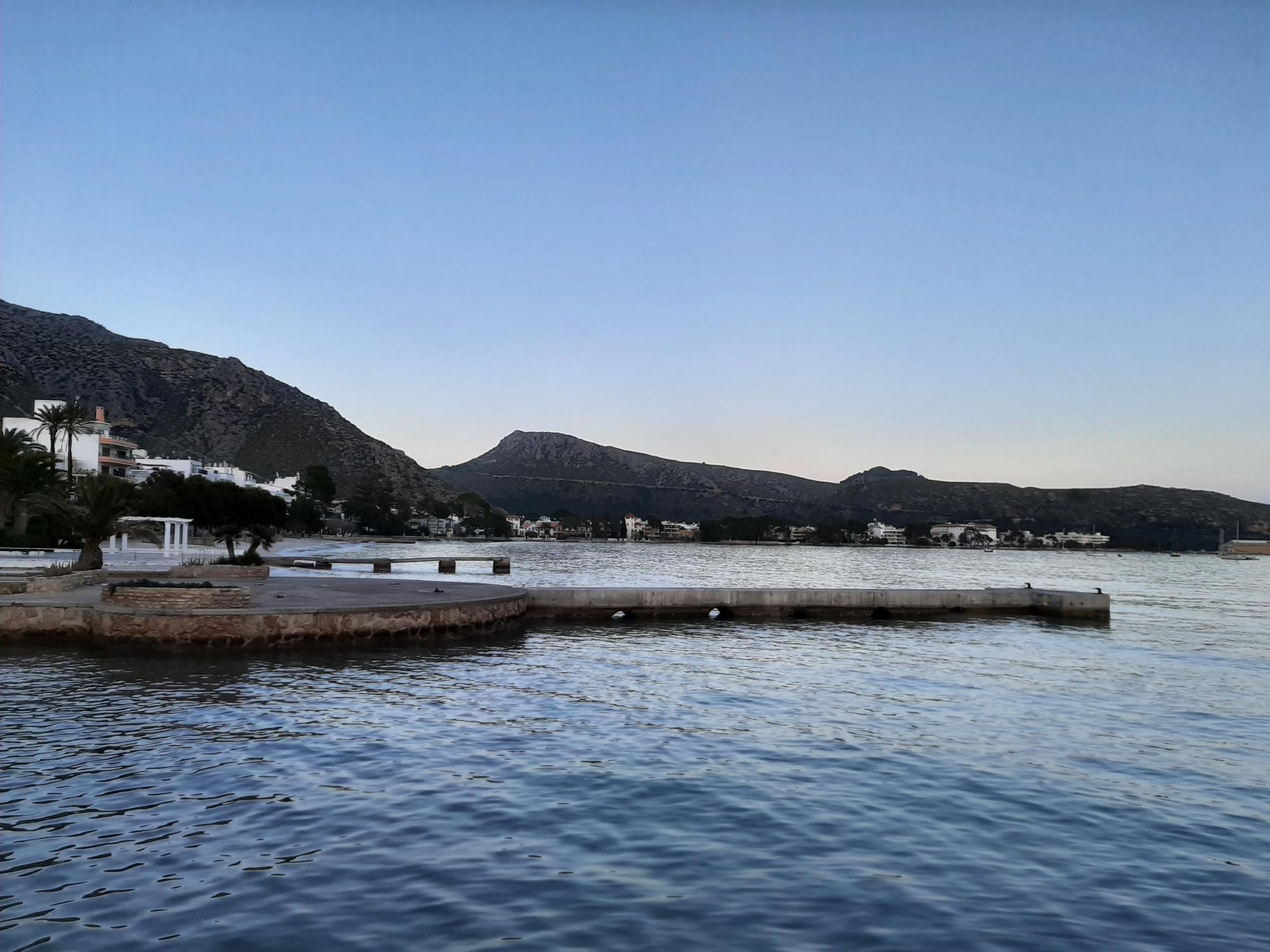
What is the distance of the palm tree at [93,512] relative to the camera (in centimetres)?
3048

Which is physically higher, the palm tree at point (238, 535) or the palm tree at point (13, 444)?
the palm tree at point (13, 444)

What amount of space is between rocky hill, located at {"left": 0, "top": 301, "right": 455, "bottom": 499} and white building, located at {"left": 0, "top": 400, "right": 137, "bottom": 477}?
46.8 metres

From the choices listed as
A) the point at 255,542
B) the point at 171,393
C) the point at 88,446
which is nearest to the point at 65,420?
the point at 88,446

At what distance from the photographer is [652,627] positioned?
1282 inches

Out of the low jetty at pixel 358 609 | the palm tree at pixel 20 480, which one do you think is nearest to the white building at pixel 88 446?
the palm tree at pixel 20 480

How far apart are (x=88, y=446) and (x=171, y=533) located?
49907 mm

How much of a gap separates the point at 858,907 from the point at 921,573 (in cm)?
10276

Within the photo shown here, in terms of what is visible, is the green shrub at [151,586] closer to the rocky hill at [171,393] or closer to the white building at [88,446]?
the white building at [88,446]

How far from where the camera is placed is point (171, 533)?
4944cm

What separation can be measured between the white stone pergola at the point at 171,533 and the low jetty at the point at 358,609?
11.0 meters

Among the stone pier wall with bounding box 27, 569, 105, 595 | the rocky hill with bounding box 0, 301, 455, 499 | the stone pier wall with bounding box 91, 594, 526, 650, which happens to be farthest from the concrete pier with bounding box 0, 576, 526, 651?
the rocky hill with bounding box 0, 301, 455, 499

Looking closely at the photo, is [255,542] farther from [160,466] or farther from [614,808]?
[160,466]

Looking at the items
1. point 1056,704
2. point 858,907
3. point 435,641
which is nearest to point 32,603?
point 435,641

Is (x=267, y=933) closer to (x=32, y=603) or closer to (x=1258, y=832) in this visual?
(x=1258, y=832)
